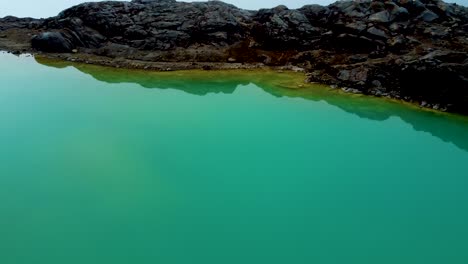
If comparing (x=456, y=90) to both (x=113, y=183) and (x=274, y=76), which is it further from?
(x=113, y=183)

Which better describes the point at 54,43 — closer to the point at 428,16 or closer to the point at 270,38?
the point at 270,38

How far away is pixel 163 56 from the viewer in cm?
3603

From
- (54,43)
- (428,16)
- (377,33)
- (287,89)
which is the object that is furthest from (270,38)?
(54,43)

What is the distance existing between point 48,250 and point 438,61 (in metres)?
24.5

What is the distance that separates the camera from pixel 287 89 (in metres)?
28.6

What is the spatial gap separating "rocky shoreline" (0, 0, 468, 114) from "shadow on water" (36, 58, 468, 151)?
131cm

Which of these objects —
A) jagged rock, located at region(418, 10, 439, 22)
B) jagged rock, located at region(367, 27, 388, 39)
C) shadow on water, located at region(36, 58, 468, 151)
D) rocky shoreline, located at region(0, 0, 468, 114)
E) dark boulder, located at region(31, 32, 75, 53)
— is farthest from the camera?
dark boulder, located at region(31, 32, 75, 53)

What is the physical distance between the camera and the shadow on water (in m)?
22.4

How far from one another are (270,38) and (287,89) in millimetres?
11037

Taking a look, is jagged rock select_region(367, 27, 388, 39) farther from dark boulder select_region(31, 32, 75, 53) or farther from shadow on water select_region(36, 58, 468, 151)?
dark boulder select_region(31, 32, 75, 53)

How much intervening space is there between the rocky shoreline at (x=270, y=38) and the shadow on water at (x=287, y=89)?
1.31 meters

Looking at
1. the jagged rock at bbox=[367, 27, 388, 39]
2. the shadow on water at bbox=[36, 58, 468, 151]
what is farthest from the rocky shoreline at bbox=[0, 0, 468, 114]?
the shadow on water at bbox=[36, 58, 468, 151]

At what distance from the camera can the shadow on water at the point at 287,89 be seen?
73.4ft

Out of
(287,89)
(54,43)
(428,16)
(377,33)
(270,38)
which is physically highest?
(428,16)
